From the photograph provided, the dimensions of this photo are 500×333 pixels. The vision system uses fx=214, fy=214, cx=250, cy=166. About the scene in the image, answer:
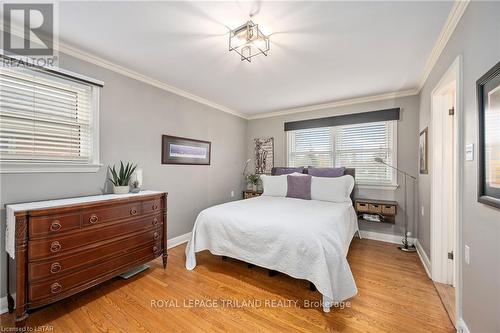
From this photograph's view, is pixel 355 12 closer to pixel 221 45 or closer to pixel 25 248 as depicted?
pixel 221 45

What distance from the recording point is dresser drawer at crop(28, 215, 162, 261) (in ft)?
5.46

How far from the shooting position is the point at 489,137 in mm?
1222

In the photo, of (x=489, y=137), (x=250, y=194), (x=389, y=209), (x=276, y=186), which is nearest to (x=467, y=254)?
(x=489, y=137)

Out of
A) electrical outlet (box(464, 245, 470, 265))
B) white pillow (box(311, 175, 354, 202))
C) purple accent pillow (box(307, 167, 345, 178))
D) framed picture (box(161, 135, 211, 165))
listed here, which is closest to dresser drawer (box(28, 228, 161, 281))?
framed picture (box(161, 135, 211, 165))

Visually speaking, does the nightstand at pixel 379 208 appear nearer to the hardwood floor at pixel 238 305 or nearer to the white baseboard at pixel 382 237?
the white baseboard at pixel 382 237

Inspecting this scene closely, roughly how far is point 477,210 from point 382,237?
264 cm

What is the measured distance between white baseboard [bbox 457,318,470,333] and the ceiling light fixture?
2.77 metres

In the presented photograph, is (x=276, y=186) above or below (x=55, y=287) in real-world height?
above

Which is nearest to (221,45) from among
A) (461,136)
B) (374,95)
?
(461,136)

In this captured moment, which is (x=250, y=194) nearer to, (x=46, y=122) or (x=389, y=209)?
(x=389, y=209)

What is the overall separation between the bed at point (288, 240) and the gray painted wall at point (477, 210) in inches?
29.8

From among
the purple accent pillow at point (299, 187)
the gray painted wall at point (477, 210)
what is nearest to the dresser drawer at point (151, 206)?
the purple accent pillow at point (299, 187)

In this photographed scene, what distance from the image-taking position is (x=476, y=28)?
Result: 1.40 m

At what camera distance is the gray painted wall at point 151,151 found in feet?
7.00
